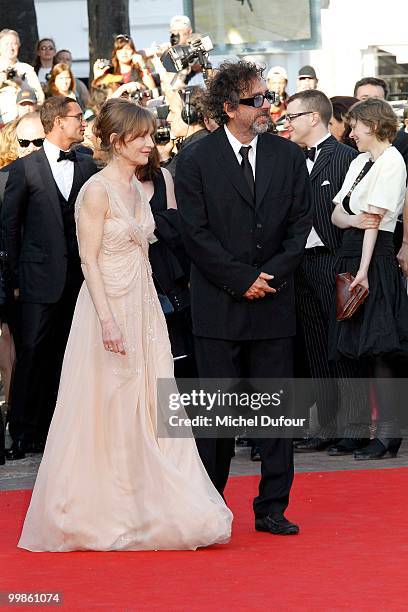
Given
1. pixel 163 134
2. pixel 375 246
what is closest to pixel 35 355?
pixel 163 134

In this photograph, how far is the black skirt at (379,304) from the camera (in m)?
9.05

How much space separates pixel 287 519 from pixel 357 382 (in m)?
2.47

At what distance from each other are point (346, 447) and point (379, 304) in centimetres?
93

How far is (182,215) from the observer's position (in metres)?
6.94

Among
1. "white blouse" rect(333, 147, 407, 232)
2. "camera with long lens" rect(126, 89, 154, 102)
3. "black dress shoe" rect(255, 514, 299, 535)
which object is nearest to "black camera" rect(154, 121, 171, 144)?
"camera with long lens" rect(126, 89, 154, 102)

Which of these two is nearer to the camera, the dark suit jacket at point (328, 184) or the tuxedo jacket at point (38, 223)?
the dark suit jacket at point (328, 184)

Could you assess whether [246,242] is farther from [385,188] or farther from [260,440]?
[385,188]

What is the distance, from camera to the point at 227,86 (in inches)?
275

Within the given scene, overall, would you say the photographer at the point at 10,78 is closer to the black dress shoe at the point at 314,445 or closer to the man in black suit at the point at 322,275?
the man in black suit at the point at 322,275

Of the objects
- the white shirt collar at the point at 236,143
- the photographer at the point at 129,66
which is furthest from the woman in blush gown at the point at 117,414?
the photographer at the point at 129,66

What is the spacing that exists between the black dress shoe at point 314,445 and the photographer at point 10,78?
498 centimetres

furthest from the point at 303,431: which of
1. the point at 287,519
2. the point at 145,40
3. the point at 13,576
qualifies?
the point at 145,40

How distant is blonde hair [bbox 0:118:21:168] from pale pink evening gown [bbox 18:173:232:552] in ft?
11.6

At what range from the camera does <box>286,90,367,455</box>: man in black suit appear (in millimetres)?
9344
